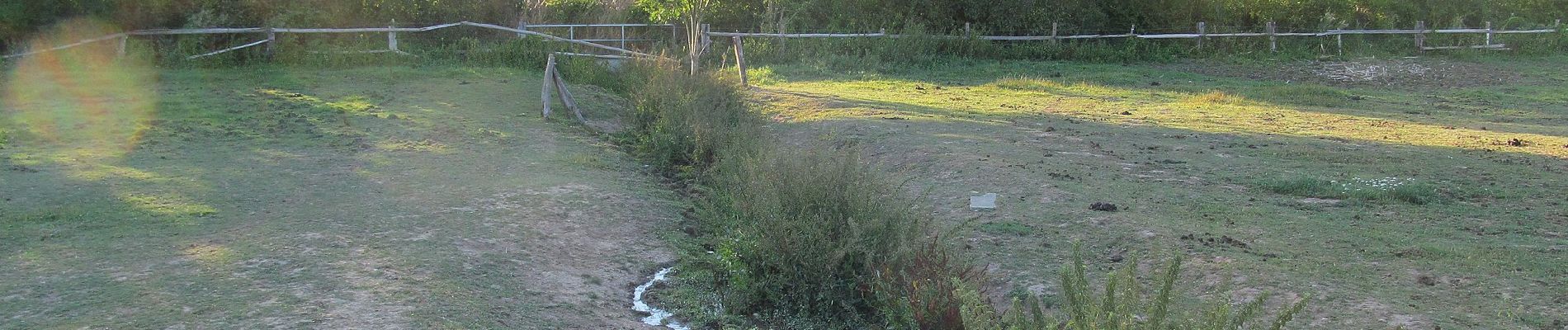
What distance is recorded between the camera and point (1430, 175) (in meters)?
9.40

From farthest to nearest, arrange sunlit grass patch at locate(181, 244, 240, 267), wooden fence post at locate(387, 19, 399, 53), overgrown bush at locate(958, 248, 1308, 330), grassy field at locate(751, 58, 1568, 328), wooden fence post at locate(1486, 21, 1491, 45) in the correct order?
wooden fence post at locate(1486, 21, 1491, 45) < wooden fence post at locate(387, 19, 399, 53) < sunlit grass patch at locate(181, 244, 240, 267) < grassy field at locate(751, 58, 1568, 328) < overgrown bush at locate(958, 248, 1308, 330)

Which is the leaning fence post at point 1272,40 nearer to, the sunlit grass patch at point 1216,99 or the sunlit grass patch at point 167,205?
the sunlit grass patch at point 1216,99

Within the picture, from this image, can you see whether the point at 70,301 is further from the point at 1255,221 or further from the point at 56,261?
the point at 1255,221

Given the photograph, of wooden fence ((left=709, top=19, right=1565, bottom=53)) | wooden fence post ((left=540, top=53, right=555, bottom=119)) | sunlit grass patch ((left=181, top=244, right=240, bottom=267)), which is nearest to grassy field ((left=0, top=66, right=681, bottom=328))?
sunlit grass patch ((left=181, top=244, right=240, bottom=267))

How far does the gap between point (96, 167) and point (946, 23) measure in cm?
1944

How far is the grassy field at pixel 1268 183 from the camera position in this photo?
6.29 metres

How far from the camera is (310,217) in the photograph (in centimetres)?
777

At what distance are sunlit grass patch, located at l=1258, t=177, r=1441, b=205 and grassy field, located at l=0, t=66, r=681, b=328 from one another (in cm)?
448

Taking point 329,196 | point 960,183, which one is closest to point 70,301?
point 329,196

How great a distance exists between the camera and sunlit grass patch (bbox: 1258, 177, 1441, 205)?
27.7ft

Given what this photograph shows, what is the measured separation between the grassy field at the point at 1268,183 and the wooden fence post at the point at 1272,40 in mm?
6793

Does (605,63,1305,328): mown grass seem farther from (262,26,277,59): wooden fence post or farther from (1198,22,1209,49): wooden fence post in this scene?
(1198,22,1209,49): wooden fence post

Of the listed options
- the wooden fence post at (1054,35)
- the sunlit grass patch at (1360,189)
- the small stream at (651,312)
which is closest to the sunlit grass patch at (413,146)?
the small stream at (651,312)

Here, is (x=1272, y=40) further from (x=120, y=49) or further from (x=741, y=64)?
(x=120, y=49)
